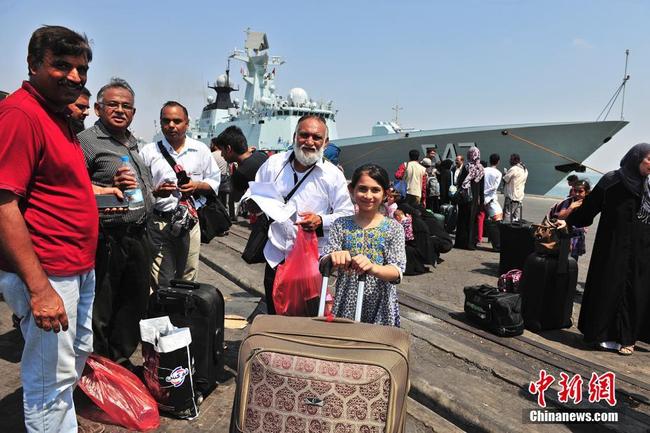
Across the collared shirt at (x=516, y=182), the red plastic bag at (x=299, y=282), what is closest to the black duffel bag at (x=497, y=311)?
the red plastic bag at (x=299, y=282)

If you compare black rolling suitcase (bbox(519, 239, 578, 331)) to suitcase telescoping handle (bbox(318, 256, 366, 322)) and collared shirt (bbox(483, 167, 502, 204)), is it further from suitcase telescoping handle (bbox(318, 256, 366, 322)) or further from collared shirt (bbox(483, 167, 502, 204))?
Answer: collared shirt (bbox(483, 167, 502, 204))

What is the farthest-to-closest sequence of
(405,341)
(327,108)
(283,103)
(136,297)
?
(327,108) → (283,103) → (136,297) → (405,341)

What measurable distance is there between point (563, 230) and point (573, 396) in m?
1.99

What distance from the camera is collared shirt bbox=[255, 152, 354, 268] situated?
2.89m

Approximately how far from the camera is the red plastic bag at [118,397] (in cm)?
253

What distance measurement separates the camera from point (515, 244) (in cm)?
638

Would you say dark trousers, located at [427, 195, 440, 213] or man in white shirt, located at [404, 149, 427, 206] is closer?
man in white shirt, located at [404, 149, 427, 206]

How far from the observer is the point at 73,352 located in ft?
6.65

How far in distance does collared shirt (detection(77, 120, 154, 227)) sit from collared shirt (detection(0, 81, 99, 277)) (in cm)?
96

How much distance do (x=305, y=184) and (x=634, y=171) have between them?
3.04m

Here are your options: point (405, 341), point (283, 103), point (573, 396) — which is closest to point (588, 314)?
point (573, 396)

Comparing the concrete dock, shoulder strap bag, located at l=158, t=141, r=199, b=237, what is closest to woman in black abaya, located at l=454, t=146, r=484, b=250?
the concrete dock

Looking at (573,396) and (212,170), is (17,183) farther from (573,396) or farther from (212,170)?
(573,396)

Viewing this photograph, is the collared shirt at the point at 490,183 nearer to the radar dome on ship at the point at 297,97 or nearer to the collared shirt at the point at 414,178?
the collared shirt at the point at 414,178
